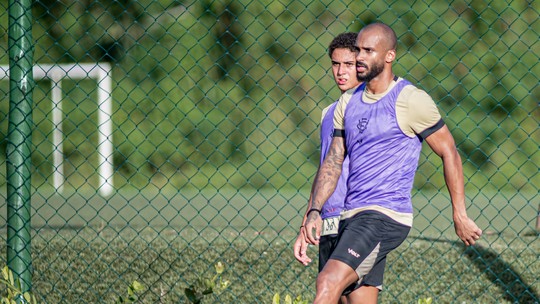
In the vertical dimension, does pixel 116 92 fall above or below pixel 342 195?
below

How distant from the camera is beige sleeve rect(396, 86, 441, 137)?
3.97 meters

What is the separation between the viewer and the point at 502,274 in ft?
18.4

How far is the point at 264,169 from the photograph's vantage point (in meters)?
11.3

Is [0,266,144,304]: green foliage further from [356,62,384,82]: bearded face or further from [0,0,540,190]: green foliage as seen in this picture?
[0,0,540,190]: green foliage

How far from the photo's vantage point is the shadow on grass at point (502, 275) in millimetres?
5422

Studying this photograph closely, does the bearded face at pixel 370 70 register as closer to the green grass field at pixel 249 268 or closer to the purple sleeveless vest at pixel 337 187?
the purple sleeveless vest at pixel 337 187

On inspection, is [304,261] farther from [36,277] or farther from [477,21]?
[477,21]

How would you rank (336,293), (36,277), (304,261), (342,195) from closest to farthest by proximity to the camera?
(336,293)
(304,261)
(342,195)
(36,277)

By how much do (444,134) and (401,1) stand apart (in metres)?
7.50

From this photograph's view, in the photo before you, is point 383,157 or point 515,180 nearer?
point 383,157

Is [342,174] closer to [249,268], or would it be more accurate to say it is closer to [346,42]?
[346,42]

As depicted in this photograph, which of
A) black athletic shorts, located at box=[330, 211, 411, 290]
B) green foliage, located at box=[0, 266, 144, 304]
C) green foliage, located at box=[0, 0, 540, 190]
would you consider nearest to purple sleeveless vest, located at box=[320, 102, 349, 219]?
black athletic shorts, located at box=[330, 211, 411, 290]

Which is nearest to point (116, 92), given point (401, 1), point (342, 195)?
point (401, 1)

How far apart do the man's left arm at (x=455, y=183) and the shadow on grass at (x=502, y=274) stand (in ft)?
5.10
